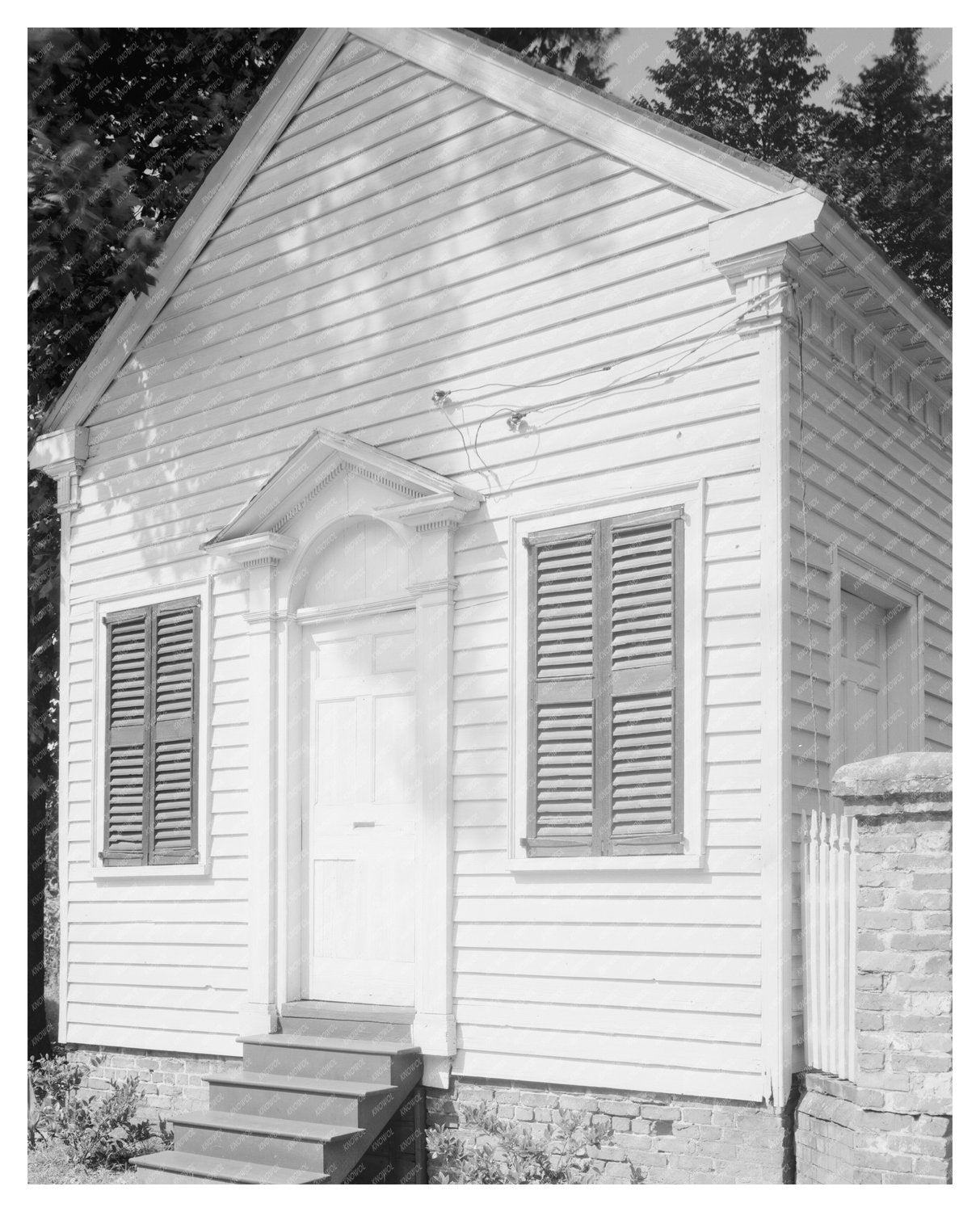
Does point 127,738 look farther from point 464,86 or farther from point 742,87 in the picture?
point 742,87

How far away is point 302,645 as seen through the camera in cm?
816

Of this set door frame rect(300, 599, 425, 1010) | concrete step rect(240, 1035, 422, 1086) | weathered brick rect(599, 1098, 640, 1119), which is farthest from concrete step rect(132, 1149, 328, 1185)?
weathered brick rect(599, 1098, 640, 1119)

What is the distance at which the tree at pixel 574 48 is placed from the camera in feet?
38.7

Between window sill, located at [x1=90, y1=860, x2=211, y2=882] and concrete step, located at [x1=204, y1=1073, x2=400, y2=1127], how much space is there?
1337 mm

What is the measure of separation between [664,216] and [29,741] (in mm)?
6789

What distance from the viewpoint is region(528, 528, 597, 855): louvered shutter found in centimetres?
677

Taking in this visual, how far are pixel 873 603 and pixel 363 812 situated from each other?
2984 millimetres

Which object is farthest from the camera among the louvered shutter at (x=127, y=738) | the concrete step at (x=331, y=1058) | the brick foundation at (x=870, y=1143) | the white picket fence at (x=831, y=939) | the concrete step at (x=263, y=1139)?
the louvered shutter at (x=127, y=738)

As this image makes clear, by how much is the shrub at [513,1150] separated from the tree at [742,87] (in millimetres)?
9369

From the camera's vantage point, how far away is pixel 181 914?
28.2ft

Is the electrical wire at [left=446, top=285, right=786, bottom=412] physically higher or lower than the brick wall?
higher

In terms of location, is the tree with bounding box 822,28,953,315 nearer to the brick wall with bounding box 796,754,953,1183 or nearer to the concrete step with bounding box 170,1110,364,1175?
the brick wall with bounding box 796,754,953,1183

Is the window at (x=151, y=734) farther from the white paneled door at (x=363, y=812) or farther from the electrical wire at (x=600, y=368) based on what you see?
the electrical wire at (x=600, y=368)

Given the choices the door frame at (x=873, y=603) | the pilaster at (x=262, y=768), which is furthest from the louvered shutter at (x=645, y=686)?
the pilaster at (x=262, y=768)
